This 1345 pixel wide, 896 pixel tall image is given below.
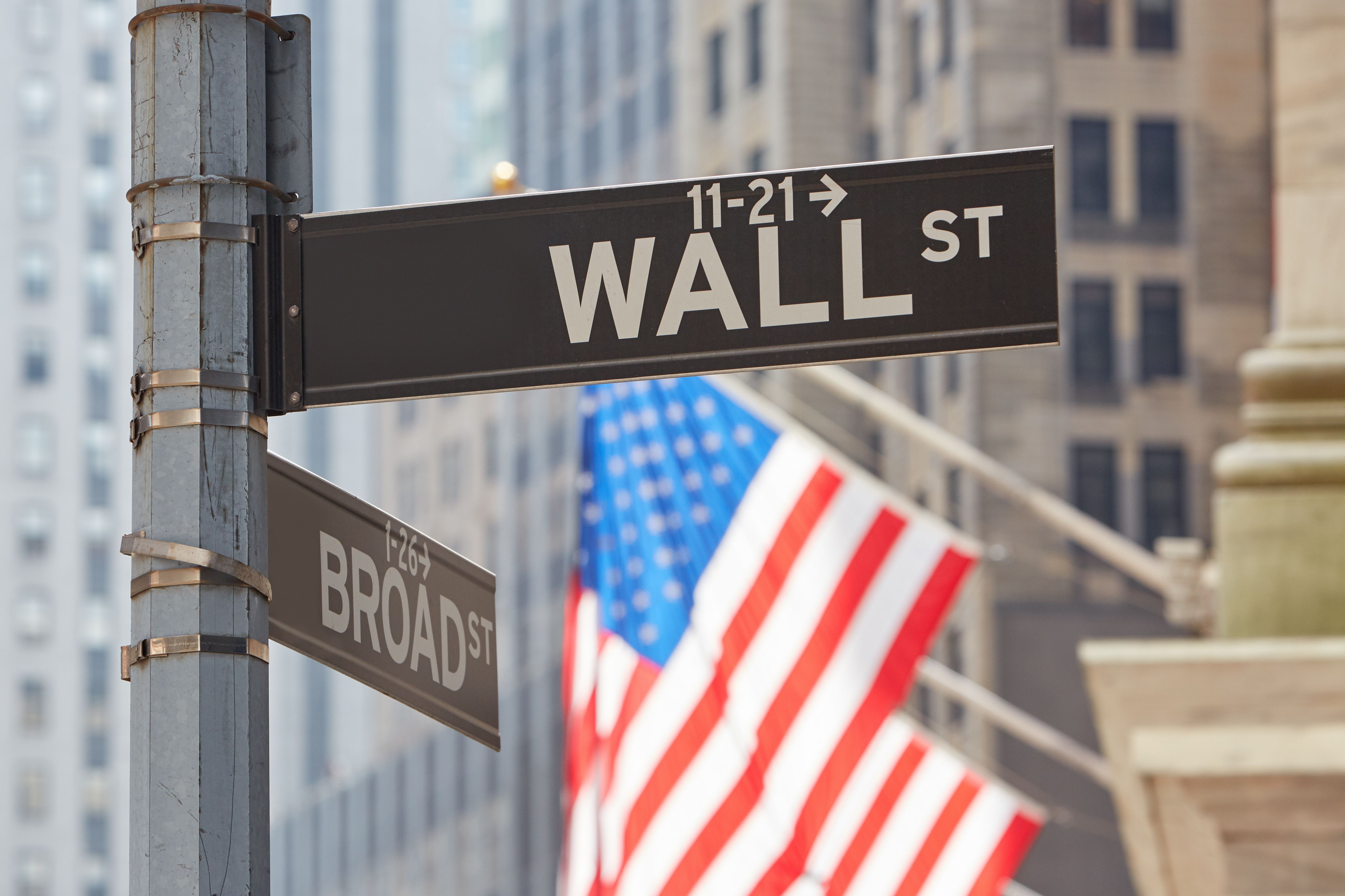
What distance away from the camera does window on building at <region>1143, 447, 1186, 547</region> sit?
1842 inches

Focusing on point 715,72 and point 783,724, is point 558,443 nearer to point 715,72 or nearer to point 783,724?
point 715,72

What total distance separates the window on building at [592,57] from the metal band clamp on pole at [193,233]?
217ft

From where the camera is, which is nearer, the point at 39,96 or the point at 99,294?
the point at 99,294

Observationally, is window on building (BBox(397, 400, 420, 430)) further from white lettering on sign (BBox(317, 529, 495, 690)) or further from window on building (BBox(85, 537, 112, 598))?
white lettering on sign (BBox(317, 529, 495, 690))

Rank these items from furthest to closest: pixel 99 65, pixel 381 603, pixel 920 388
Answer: pixel 99 65
pixel 920 388
pixel 381 603

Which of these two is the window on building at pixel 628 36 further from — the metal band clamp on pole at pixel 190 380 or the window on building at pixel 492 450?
the metal band clamp on pole at pixel 190 380

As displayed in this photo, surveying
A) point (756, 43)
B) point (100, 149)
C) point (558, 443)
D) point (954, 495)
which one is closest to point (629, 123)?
point (756, 43)

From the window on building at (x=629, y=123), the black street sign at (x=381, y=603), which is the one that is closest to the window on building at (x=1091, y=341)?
the window on building at (x=629, y=123)

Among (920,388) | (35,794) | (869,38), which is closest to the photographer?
(920,388)

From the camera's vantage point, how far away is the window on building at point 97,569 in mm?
115250

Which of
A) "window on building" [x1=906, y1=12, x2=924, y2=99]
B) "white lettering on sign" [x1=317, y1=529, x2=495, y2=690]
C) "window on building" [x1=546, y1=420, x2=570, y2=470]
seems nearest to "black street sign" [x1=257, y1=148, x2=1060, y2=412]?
"white lettering on sign" [x1=317, y1=529, x2=495, y2=690]

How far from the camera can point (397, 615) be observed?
4066 millimetres

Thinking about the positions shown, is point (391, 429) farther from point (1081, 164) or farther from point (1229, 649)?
point (1229, 649)

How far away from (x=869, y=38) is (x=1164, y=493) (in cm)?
1397
